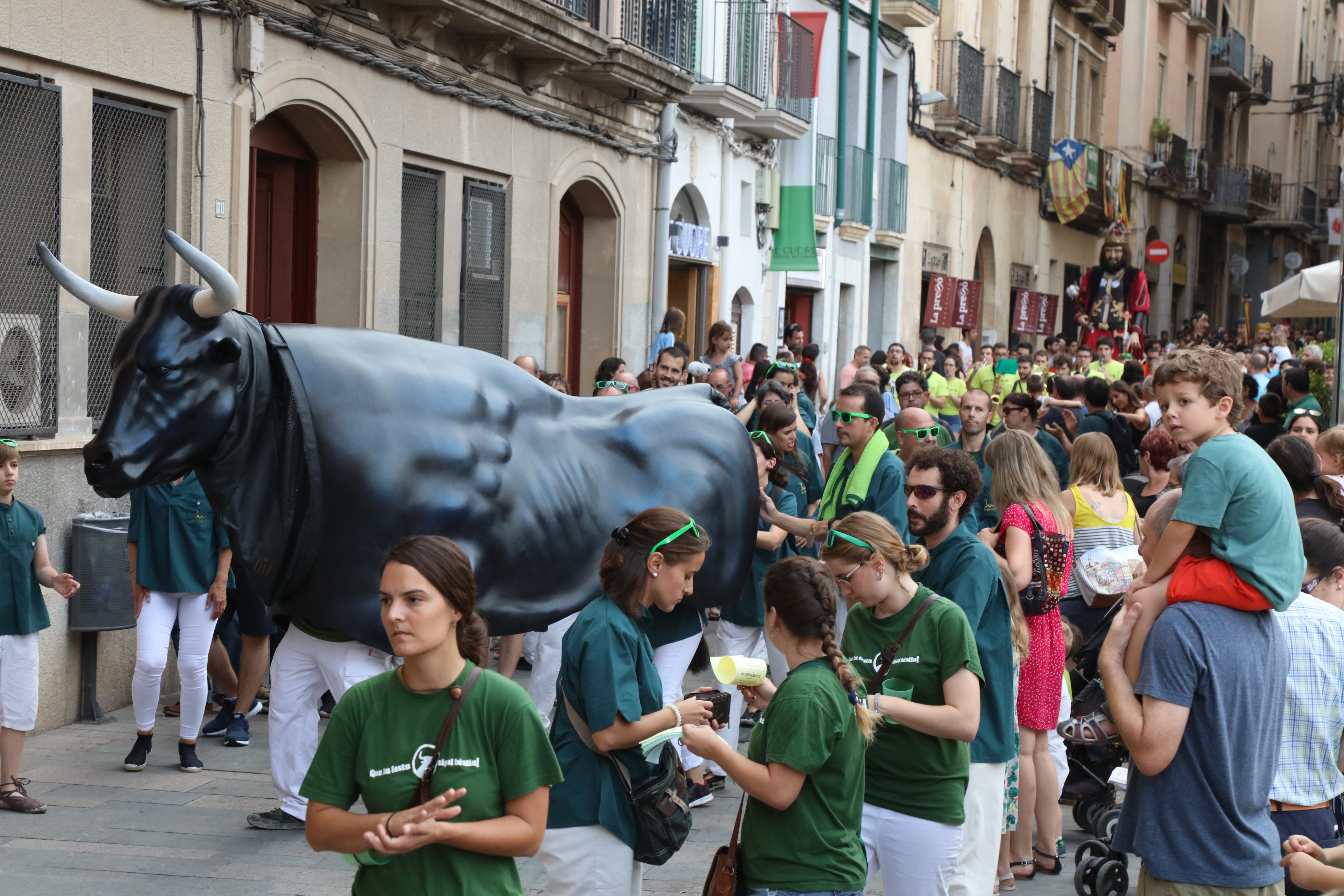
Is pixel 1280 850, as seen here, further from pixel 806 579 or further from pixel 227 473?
pixel 227 473

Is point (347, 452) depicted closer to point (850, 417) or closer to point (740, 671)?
Result: point (740, 671)

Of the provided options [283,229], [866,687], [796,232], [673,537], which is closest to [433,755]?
[673,537]

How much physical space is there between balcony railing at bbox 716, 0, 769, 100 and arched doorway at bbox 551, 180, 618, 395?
118 inches

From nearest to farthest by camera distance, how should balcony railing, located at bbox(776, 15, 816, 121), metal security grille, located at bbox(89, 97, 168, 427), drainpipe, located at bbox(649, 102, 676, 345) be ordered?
metal security grille, located at bbox(89, 97, 168, 427) → drainpipe, located at bbox(649, 102, 676, 345) → balcony railing, located at bbox(776, 15, 816, 121)

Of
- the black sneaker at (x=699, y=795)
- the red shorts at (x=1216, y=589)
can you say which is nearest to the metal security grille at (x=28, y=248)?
the black sneaker at (x=699, y=795)

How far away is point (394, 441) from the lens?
5.54m

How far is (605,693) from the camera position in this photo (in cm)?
379

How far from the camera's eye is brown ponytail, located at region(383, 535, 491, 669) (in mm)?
3064

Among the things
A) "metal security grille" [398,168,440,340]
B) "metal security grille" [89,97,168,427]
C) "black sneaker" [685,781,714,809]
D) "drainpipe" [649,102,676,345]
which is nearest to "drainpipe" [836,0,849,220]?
"drainpipe" [649,102,676,345]

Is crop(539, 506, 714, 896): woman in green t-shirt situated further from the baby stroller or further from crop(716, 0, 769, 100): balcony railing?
crop(716, 0, 769, 100): balcony railing

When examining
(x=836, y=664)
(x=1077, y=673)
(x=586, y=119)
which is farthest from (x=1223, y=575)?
(x=586, y=119)

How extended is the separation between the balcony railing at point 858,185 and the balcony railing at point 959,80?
324cm

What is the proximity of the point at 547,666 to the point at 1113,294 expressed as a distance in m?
26.0

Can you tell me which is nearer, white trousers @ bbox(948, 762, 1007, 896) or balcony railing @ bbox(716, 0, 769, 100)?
white trousers @ bbox(948, 762, 1007, 896)
